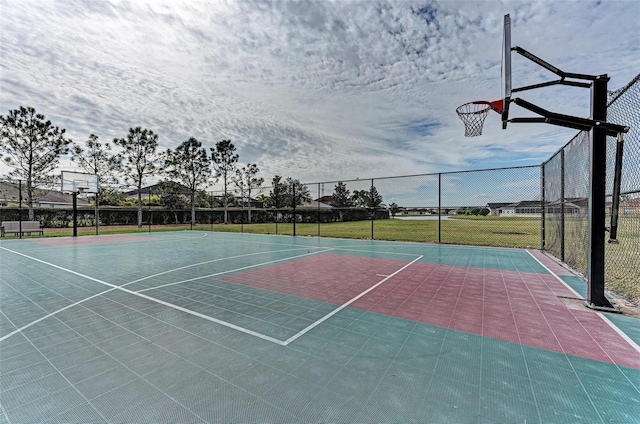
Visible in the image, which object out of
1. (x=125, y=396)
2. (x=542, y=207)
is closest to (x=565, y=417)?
(x=125, y=396)

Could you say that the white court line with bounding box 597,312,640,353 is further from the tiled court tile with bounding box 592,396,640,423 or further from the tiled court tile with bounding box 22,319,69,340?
the tiled court tile with bounding box 22,319,69,340

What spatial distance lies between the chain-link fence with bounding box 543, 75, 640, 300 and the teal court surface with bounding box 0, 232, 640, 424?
4.09 feet

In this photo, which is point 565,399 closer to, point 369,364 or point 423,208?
point 369,364

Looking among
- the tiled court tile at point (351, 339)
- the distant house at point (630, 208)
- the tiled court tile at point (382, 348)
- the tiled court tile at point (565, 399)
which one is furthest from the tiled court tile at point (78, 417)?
the distant house at point (630, 208)

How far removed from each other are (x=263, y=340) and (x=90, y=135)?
90.3ft

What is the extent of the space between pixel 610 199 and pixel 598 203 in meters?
0.69

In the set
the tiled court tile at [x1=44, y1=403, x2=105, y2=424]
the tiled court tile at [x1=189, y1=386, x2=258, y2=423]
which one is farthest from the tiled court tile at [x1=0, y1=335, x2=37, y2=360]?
the tiled court tile at [x1=189, y1=386, x2=258, y2=423]

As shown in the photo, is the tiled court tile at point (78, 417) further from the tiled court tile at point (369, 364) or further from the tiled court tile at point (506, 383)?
the tiled court tile at point (506, 383)

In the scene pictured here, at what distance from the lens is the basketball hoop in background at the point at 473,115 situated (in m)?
5.45

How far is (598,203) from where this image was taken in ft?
12.5

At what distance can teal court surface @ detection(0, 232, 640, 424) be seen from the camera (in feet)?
6.02

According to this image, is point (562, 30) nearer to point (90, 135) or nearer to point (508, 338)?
point (508, 338)

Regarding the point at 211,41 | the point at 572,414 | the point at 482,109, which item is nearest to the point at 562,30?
the point at 482,109

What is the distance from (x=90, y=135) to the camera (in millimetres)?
22391
